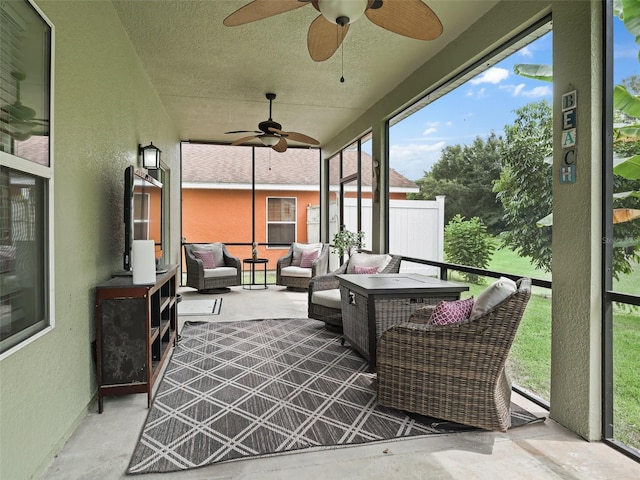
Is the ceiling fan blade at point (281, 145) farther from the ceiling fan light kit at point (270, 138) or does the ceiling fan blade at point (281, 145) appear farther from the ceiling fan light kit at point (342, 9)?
the ceiling fan light kit at point (342, 9)

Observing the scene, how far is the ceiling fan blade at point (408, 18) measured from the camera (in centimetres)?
189

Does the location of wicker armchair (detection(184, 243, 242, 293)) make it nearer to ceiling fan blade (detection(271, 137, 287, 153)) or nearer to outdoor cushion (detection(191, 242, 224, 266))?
outdoor cushion (detection(191, 242, 224, 266))

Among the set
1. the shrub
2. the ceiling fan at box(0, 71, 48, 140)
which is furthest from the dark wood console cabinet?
the shrub

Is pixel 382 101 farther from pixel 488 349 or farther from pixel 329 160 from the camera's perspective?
pixel 488 349

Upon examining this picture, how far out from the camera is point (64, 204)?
7.05 ft

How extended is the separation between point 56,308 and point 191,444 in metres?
1.01

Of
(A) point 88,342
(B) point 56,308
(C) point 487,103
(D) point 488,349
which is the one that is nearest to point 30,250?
(B) point 56,308

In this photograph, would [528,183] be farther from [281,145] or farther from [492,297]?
[281,145]

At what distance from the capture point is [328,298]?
419 centimetres

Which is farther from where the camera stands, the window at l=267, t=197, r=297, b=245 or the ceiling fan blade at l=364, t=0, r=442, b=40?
the window at l=267, t=197, r=297, b=245

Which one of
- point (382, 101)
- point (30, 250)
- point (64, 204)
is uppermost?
point (382, 101)

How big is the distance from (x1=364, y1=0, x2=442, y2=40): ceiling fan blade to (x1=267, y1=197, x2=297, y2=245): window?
25.7 ft

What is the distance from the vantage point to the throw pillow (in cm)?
235

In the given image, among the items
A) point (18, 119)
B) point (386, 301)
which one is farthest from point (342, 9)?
point (386, 301)
